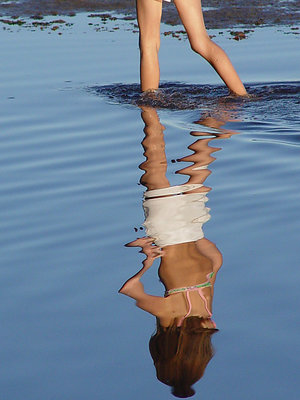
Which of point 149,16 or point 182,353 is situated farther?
point 149,16

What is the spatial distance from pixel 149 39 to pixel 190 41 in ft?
1.37

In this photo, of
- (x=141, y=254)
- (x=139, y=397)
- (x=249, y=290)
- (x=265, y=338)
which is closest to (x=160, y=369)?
(x=139, y=397)

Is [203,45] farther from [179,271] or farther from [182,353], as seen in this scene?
[182,353]

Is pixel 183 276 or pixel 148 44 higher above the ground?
pixel 148 44

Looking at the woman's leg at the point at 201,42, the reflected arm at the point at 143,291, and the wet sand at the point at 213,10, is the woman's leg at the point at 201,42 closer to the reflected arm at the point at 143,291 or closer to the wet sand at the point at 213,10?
the reflected arm at the point at 143,291

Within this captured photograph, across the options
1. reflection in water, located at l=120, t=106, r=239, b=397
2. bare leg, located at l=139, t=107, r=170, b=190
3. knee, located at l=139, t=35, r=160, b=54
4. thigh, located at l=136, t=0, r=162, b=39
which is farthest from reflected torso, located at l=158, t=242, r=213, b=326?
knee, located at l=139, t=35, r=160, b=54

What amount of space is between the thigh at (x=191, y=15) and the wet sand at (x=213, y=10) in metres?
→ 4.91

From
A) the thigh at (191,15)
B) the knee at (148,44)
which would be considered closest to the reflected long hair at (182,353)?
the thigh at (191,15)

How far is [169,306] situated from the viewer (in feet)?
11.0

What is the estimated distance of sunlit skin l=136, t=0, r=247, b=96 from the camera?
646cm

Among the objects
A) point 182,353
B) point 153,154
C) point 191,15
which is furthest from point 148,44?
point 182,353

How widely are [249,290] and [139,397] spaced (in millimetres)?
868

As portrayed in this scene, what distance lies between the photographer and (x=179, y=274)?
3588mm

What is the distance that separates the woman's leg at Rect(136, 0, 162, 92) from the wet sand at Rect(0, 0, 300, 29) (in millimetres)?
4529
